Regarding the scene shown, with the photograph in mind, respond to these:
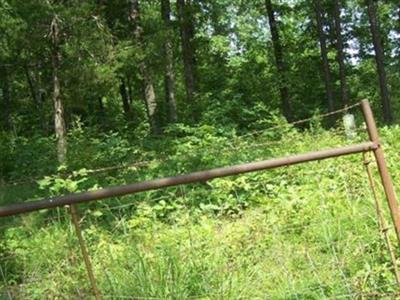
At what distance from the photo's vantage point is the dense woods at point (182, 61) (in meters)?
13.6

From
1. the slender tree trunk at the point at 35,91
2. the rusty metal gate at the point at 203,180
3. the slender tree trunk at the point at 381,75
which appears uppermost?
the slender tree trunk at the point at 35,91

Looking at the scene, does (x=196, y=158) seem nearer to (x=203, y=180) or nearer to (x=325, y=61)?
(x=203, y=180)

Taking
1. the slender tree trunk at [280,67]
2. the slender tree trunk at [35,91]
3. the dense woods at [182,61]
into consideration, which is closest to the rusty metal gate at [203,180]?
the dense woods at [182,61]

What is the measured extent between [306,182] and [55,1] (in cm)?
961

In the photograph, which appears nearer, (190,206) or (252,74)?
(190,206)

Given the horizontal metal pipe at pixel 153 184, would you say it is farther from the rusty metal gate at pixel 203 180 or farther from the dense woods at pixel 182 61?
the dense woods at pixel 182 61

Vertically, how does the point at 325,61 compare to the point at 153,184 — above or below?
above

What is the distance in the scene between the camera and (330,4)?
1060 inches

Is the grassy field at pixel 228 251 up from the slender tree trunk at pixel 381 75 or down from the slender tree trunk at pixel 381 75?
down

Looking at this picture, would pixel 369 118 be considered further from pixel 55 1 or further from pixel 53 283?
pixel 55 1

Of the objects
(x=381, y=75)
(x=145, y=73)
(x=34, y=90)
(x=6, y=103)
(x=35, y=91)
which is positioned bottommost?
(x=381, y=75)

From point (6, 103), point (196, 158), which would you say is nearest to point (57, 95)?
point (196, 158)

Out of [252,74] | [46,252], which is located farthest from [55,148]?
[252,74]

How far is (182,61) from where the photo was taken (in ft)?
91.4
